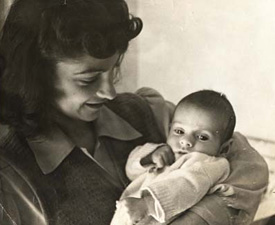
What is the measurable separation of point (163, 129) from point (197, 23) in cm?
16

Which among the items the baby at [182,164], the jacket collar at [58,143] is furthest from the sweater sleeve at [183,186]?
the jacket collar at [58,143]


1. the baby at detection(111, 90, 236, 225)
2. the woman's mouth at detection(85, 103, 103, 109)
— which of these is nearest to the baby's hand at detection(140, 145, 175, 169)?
the baby at detection(111, 90, 236, 225)

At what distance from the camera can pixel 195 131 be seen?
3.29 feet

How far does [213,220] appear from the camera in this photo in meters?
1.02

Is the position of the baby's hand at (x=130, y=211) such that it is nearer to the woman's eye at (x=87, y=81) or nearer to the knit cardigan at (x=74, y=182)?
the knit cardigan at (x=74, y=182)

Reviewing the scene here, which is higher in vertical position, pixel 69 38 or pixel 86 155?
pixel 69 38

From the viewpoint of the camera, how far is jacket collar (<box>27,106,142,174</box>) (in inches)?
40.1

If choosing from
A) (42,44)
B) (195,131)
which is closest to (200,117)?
(195,131)

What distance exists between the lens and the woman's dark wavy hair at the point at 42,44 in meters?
0.99

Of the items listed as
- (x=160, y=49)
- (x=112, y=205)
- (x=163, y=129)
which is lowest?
(x=112, y=205)

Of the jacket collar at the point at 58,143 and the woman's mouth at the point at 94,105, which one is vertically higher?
the woman's mouth at the point at 94,105

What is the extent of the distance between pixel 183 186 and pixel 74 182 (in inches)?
6.5

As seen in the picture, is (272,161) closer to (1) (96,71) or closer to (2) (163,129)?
(2) (163,129)

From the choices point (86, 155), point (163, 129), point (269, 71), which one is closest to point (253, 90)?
point (269, 71)
